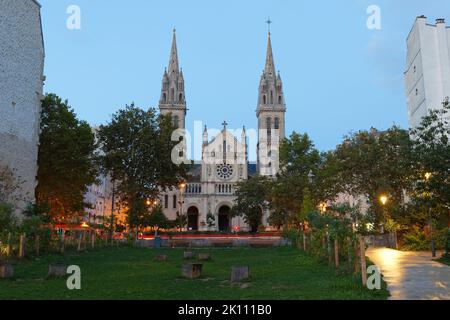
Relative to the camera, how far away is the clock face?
88.8 m

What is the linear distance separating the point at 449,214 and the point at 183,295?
2027 cm

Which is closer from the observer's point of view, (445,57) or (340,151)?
(445,57)

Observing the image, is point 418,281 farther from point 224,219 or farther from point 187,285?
point 224,219

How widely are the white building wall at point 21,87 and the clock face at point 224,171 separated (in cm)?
5587

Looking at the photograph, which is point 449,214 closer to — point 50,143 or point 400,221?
point 400,221

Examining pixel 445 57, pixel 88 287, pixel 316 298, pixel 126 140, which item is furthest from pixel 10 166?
pixel 445 57

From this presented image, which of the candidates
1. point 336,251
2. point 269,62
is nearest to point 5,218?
point 336,251

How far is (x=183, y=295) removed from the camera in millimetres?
11367

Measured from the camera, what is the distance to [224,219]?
90.9 meters

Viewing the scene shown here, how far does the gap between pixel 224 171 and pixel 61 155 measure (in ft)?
172

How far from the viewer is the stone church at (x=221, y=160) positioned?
87.0 m
